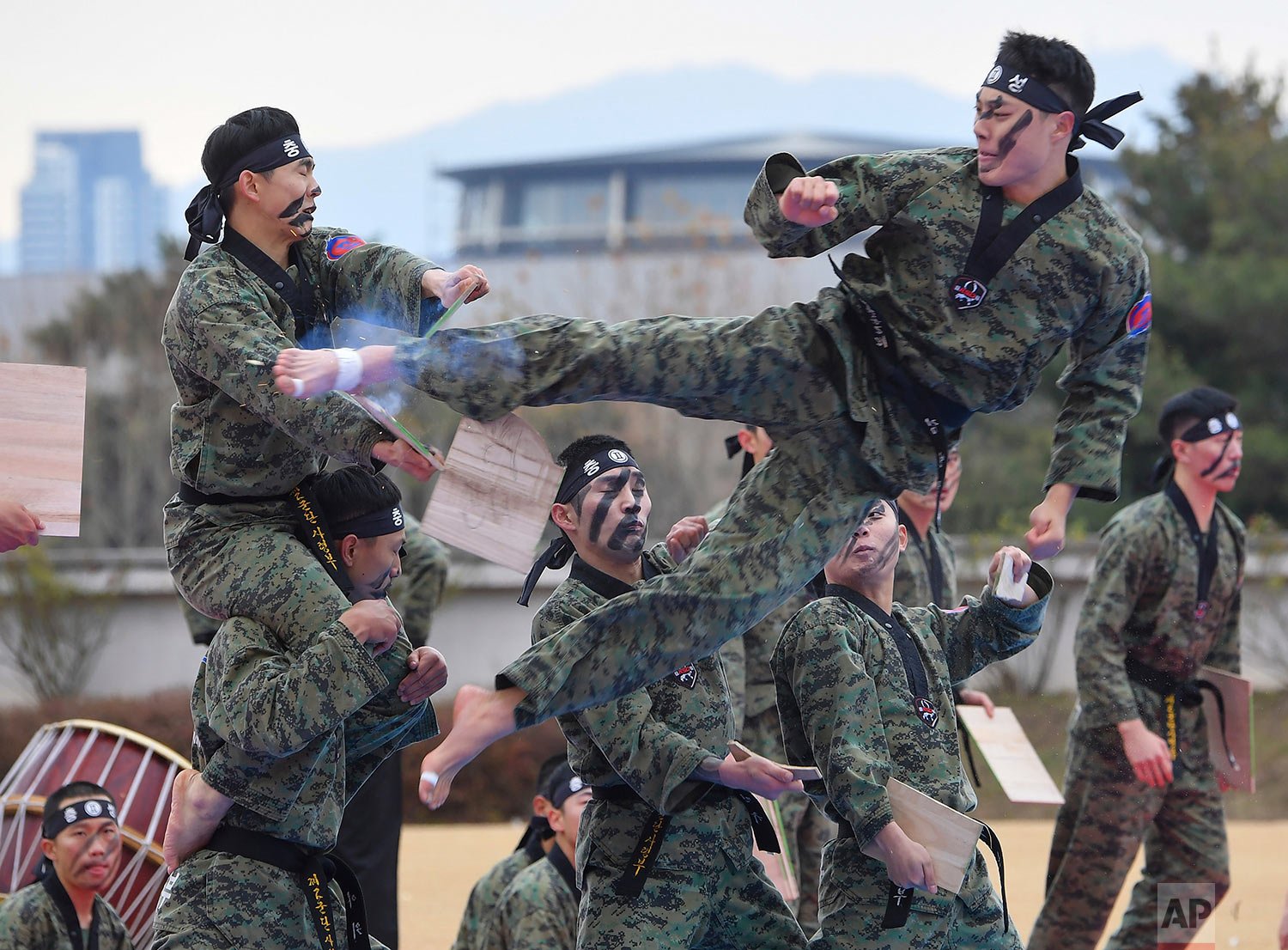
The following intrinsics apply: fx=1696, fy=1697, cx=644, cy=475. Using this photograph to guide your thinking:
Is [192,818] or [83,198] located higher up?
[192,818]

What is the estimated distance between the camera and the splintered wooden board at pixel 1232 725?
267 inches

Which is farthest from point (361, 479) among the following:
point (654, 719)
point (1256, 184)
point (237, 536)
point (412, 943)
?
point (1256, 184)

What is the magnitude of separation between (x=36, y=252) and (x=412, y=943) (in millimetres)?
54814

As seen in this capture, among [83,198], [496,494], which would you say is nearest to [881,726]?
[496,494]

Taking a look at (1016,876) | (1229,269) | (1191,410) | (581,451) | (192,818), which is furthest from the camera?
(1229,269)

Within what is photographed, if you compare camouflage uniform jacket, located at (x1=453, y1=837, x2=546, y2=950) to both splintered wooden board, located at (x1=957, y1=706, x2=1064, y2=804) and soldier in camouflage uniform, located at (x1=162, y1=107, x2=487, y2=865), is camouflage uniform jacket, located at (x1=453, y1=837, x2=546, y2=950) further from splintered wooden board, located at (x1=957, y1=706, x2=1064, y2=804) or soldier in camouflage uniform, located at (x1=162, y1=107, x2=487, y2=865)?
soldier in camouflage uniform, located at (x1=162, y1=107, x2=487, y2=865)

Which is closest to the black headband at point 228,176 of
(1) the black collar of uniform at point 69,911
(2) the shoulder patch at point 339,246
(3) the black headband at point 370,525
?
(2) the shoulder patch at point 339,246

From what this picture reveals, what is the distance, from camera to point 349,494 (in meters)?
4.95

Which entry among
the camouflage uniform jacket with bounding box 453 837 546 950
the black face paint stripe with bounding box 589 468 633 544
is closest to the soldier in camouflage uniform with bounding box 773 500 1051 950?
the black face paint stripe with bounding box 589 468 633 544

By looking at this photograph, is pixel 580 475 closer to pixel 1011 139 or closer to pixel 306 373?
pixel 306 373

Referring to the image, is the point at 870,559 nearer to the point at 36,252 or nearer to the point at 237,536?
the point at 237,536

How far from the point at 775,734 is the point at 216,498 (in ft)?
8.79

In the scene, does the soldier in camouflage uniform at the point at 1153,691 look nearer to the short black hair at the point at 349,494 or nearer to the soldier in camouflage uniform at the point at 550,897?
the soldier in camouflage uniform at the point at 550,897

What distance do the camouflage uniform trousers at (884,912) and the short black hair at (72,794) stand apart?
2.95 m
